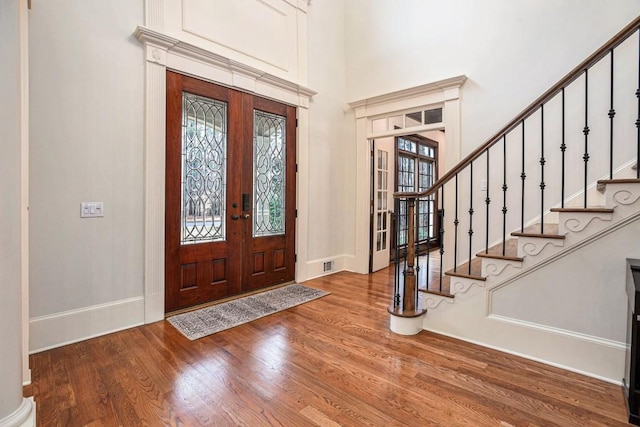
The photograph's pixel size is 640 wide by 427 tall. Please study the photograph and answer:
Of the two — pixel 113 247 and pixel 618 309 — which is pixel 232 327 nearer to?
pixel 113 247

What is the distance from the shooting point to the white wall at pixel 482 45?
10.1ft

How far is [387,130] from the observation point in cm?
452

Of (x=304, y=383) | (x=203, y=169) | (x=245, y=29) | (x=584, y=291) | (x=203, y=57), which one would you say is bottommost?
(x=304, y=383)

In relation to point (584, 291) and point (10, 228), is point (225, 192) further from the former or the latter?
point (584, 291)

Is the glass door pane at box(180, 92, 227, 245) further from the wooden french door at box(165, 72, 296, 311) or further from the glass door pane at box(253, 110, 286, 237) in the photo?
the glass door pane at box(253, 110, 286, 237)

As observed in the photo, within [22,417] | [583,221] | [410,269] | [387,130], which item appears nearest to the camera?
[22,417]

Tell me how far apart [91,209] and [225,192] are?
1.23 m

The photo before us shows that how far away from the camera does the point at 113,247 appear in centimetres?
271

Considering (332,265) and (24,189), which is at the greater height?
(24,189)

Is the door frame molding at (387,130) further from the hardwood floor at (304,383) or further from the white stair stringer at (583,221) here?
the hardwood floor at (304,383)

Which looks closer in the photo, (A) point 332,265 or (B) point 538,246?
(B) point 538,246

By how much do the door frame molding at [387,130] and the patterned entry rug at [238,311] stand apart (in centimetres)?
135

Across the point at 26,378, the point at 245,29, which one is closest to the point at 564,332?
the point at 26,378

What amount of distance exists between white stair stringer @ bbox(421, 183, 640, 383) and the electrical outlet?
313 centimetres
